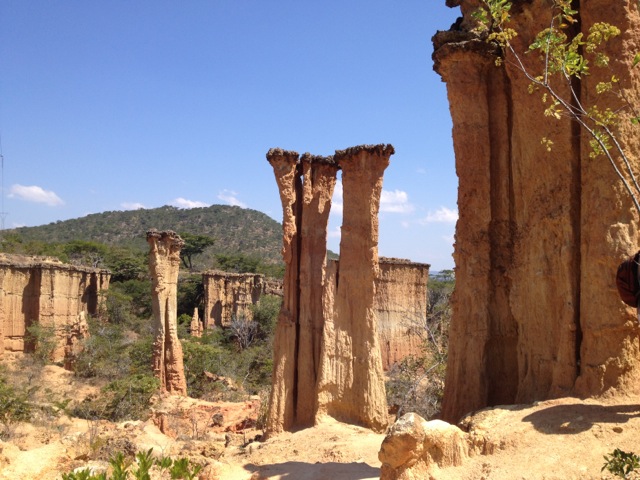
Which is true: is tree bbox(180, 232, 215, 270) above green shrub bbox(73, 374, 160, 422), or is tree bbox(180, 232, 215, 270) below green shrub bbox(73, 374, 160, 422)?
above

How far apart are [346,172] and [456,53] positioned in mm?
3277

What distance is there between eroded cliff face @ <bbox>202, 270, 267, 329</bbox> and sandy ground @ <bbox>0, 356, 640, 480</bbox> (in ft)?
63.3

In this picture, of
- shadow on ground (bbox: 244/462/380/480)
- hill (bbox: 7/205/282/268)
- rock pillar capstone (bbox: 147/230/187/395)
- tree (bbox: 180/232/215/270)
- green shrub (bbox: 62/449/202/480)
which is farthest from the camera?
hill (bbox: 7/205/282/268)

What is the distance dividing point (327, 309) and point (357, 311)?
1.82 feet

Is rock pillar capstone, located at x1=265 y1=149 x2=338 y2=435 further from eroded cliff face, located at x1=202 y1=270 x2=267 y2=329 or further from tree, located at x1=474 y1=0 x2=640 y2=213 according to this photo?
eroded cliff face, located at x1=202 y1=270 x2=267 y2=329

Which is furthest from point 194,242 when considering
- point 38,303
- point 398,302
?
point 398,302

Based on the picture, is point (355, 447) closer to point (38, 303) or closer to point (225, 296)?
point (38, 303)

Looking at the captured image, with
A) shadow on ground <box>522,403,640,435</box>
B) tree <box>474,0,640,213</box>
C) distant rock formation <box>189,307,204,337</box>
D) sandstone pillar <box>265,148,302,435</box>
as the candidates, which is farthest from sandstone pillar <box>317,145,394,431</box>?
distant rock formation <box>189,307,204,337</box>

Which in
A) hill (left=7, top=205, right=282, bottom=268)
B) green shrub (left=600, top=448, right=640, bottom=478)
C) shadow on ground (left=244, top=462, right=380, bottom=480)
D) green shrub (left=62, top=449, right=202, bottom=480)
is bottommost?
shadow on ground (left=244, top=462, right=380, bottom=480)

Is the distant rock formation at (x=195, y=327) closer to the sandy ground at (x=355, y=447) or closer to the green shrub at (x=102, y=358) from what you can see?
the green shrub at (x=102, y=358)

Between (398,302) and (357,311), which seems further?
(398,302)

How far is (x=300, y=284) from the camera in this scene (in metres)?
11.1

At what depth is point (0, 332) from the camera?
2225cm

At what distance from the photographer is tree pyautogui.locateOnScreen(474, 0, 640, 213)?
4.84 metres
